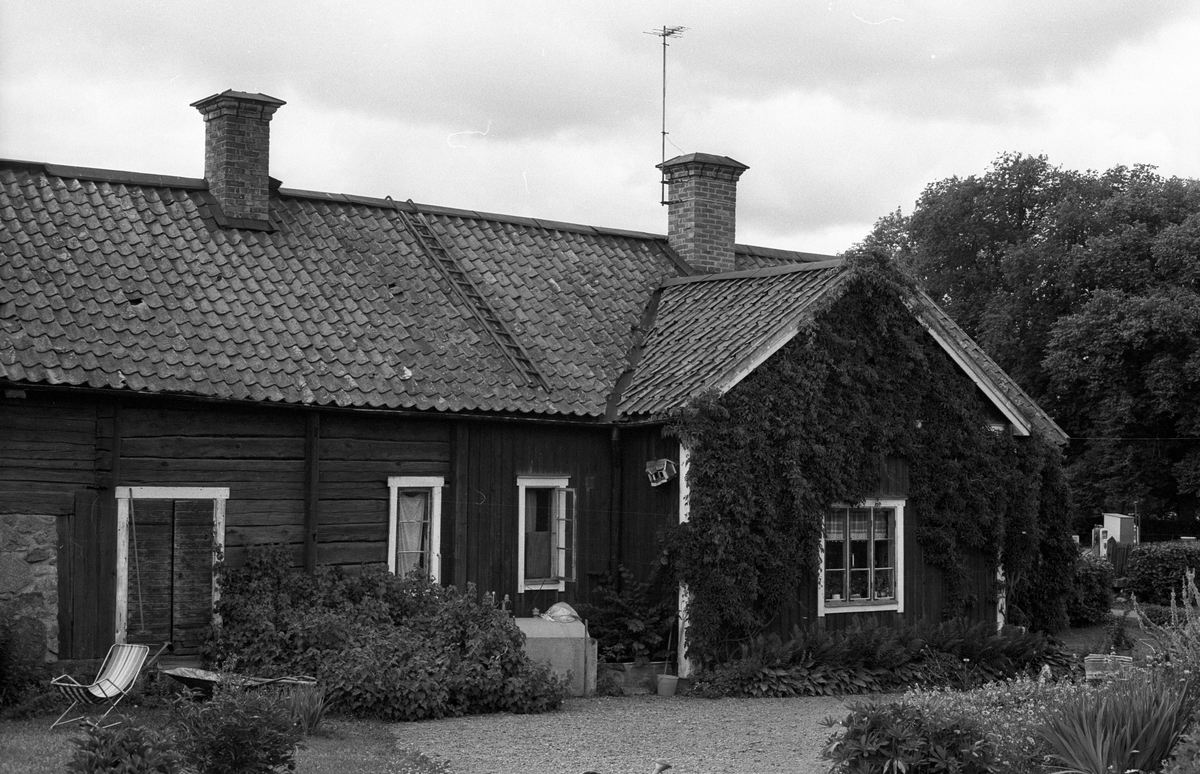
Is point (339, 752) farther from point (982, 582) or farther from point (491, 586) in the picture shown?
point (982, 582)

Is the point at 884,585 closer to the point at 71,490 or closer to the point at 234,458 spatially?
the point at 234,458

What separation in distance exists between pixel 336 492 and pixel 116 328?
9.74 feet

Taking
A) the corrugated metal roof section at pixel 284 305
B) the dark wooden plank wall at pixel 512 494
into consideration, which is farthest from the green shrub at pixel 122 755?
the dark wooden plank wall at pixel 512 494

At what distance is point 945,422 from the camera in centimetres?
1767

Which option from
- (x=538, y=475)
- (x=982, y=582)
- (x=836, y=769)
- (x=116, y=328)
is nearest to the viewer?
(x=836, y=769)

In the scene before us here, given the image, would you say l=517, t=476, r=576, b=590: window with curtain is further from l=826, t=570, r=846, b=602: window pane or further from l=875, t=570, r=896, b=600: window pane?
l=875, t=570, r=896, b=600: window pane

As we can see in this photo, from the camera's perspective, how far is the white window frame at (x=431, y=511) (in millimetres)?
15648

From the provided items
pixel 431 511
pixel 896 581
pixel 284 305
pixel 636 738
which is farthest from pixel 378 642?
pixel 896 581

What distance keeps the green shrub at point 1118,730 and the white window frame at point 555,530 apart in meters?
8.24

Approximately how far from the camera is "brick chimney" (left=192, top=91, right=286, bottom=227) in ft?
57.3

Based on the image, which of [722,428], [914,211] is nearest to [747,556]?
[722,428]

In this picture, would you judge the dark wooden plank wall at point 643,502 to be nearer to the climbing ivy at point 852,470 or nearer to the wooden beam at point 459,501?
the climbing ivy at point 852,470

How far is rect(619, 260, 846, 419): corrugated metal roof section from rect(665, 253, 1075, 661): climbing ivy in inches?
11.0

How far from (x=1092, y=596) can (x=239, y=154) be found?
16.0 m
